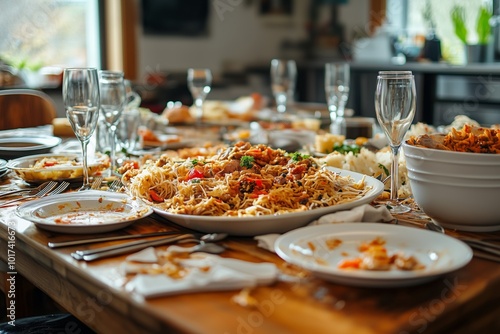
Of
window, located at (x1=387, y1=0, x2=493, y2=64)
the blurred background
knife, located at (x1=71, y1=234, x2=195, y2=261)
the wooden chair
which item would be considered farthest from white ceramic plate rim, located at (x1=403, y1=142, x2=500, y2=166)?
window, located at (x1=387, y1=0, x2=493, y2=64)

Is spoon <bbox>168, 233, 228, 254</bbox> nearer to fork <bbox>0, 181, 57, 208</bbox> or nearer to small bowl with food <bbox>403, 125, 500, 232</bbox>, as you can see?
small bowl with food <bbox>403, 125, 500, 232</bbox>

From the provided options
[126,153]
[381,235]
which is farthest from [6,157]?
[381,235]

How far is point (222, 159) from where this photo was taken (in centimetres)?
139

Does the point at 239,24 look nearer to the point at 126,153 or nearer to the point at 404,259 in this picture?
the point at 126,153

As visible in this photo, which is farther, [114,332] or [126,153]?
[126,153]

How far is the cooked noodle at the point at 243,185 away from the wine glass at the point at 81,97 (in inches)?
6.6

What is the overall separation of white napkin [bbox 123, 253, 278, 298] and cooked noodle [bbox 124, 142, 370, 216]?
0.20 meters

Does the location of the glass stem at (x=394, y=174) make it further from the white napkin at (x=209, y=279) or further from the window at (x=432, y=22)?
the window at (x=432, y=22)

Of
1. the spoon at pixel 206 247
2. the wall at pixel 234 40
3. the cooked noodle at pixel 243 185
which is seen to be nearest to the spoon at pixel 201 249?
the spoon at pixel 206 247

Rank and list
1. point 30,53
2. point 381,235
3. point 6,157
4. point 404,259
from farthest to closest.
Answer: point 30,53 < point 6,157 < point 381,235 < point 404,259

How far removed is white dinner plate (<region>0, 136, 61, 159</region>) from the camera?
1894 millimetres

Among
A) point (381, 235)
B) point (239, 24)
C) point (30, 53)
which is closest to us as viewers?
point (381, 235)

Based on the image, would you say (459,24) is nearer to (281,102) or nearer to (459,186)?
(281,102)

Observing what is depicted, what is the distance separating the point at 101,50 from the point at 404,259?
4491mm
